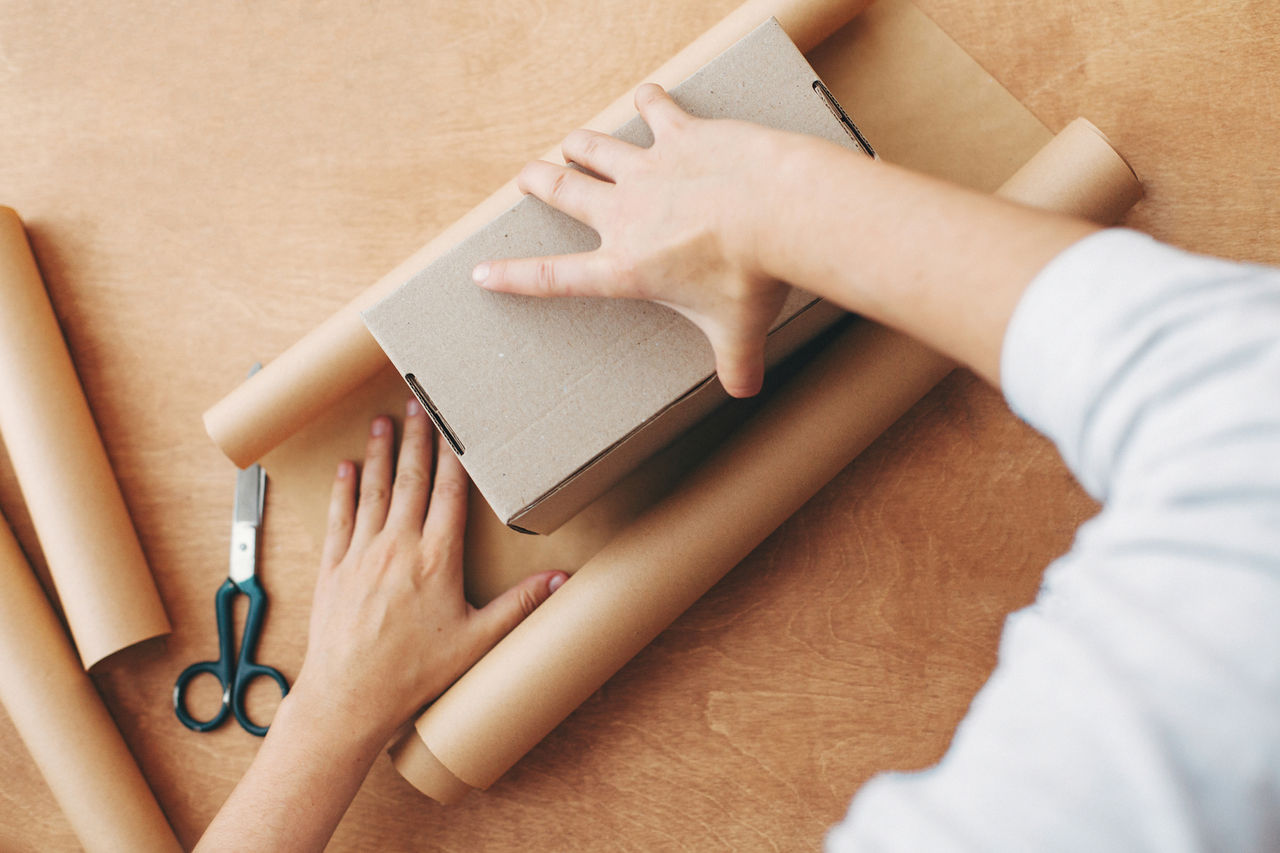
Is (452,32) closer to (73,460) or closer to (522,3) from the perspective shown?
(522,3)

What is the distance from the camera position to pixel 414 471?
25.0 inches

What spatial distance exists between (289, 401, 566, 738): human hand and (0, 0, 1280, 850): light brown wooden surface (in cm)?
6

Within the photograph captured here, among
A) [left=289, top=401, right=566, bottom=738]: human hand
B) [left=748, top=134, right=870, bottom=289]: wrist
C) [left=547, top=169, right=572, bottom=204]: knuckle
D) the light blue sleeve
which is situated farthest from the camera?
[left=289, top=401, right=566, bottom=738]: human hand

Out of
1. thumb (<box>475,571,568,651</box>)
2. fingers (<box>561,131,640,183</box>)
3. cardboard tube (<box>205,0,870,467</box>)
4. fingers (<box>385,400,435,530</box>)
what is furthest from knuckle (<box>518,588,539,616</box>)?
fingers (<box>561,131,640,183</box>)

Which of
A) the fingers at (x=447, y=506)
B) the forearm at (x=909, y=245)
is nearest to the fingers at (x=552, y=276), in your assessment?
the forearm at (x=909, y=245)

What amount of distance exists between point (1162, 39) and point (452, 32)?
1.93 feet

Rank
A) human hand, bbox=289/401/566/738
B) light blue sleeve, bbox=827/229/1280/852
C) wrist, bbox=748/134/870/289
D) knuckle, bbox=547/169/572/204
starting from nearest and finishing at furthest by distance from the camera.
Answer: light blue sleeve, bbox=827/229/1280/852 → wrist, bbox=748/134/870/289 → knuckle, bbox=547/169/572/204 → human hand, bbox=289/401/566/738

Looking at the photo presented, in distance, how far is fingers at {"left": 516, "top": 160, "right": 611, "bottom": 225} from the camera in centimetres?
46

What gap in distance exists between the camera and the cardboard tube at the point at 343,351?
0.60m

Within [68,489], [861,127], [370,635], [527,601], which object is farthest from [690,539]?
[68,489]

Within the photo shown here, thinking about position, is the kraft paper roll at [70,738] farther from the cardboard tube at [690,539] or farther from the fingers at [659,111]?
the fingers at [659,111]

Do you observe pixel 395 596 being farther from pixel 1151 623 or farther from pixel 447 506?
pixel 1151 623

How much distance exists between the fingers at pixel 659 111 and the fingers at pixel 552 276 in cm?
8

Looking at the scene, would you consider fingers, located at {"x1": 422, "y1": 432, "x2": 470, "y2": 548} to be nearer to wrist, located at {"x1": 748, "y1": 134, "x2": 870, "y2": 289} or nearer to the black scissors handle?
the black scissors handle
